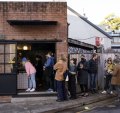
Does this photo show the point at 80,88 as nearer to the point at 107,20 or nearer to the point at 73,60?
the point at 73,60

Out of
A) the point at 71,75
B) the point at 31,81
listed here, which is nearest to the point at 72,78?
the point at 71,75

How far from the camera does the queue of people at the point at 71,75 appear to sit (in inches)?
691

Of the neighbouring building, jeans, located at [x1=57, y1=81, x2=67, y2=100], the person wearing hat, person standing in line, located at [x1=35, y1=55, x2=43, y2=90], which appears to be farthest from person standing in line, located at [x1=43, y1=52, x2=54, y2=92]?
the neighbouring building

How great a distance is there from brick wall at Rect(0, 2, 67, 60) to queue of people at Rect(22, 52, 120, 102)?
1058 millimetres

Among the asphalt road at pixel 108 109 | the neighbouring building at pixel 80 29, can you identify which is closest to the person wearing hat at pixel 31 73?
the asphalt road at pixel 108 109

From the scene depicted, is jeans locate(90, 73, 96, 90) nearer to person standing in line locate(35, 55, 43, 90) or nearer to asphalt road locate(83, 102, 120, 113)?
person standing in line locate(35, 55, 43, 90)

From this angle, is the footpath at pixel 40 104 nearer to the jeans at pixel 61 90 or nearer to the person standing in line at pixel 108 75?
the jeans at pixel 61 90

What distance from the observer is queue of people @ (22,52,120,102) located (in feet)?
57.6

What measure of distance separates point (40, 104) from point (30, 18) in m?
3.68

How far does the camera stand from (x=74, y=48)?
74.3ft

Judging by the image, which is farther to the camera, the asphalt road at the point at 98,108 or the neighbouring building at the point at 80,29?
the neighbouring building at the point at 80,29

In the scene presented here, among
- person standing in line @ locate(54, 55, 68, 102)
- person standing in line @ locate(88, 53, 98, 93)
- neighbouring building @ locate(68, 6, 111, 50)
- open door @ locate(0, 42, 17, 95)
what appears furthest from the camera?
neighbouring building @ locate(68, 6, 111, 50)

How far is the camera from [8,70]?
17.9 metres

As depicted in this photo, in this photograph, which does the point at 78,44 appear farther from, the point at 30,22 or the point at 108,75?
the point at 30,22
